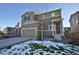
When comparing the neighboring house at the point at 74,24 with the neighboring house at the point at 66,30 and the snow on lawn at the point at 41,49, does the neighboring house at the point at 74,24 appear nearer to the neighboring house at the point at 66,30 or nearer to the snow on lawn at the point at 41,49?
the neighboring house at the point at 66,30

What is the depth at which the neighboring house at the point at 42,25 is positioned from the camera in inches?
152

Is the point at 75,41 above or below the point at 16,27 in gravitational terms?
below

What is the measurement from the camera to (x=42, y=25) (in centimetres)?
391

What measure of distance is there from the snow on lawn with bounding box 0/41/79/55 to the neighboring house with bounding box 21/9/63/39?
0.48 ft

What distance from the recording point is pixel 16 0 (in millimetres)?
3857

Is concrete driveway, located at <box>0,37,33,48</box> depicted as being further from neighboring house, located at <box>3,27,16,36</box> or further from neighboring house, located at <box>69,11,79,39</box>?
neighboring house, located at <box>69,11,79,39</box>

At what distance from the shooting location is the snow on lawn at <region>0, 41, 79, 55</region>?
378 centimetres

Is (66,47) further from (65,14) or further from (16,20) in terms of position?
(16,20)

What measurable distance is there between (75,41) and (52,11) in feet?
2.24

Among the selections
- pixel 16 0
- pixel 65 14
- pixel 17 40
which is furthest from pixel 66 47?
pixel 16 0

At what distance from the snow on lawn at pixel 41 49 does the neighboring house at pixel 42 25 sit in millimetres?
145

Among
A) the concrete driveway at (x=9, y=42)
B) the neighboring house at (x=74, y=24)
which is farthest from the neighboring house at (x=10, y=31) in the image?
the neighboring house at (x=74, y=24)

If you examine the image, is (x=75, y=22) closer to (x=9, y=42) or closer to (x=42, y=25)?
(x=42, y=25)
